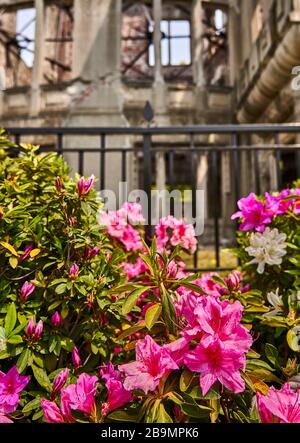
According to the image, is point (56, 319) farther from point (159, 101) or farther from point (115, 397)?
point (159, 101)

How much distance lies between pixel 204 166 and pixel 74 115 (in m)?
3.77

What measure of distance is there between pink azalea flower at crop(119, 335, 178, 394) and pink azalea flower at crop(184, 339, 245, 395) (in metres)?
0.05

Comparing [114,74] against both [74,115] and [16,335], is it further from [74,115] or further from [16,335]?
[16,335]

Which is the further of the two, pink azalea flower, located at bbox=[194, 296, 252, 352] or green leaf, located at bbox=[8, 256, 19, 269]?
green leaf, located at bbox=[8, 256, 19, 269]

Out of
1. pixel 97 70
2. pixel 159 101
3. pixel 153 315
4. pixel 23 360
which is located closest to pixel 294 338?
pixel 153 315

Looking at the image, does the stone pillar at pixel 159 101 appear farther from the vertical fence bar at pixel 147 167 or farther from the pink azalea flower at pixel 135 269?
the pink azalea flower at pixel 135 269

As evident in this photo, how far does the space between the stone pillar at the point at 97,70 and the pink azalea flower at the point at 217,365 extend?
8271 millimetres

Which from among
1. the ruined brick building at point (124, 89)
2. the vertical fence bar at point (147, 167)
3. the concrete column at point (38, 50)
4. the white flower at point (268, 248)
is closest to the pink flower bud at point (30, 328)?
the white flower at point (268, 248)

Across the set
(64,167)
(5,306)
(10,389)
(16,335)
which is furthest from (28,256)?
(64,167)

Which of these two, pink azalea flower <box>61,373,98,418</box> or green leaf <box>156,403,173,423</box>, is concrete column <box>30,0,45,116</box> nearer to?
pink azalea flower <box>61,373,98,418</box>

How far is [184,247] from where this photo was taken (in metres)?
2.06

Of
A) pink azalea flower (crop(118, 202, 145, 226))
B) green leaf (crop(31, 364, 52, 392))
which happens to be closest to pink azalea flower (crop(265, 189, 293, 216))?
pink azalea flower (crop(118, 202, 145, 226))

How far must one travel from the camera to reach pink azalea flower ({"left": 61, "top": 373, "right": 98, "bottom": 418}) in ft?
2.55

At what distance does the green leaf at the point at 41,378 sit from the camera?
926 mm
